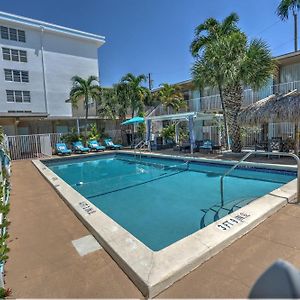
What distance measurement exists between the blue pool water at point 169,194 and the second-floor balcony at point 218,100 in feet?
21.0

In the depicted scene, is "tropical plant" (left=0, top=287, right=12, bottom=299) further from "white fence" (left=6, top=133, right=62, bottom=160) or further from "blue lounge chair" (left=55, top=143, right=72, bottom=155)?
"white fence" (left=6, top=133, right=62, bottom=160)

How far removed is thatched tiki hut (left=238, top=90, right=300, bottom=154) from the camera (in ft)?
35.9

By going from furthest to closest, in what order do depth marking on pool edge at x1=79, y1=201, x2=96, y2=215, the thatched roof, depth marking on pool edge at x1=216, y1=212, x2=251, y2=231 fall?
the thatched roof < depth marking on pool edge at x1=79, y1=201, x2=96, y2=215 < depth marking on pool edge at x1=216, y1=212, x2=251, y2=231

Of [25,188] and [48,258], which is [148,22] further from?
[48,258]

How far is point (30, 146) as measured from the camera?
18.8 m

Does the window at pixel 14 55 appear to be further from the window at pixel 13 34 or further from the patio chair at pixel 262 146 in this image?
the patio chair at pixel 262 146

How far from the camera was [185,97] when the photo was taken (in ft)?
85.9

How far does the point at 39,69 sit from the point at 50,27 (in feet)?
17.0

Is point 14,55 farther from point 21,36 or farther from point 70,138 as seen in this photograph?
point 70,138

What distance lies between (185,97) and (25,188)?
20.9m

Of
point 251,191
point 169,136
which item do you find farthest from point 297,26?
point 251,191

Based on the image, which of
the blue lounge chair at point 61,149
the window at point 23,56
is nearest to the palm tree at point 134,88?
the blue lounge chair at point 61,149

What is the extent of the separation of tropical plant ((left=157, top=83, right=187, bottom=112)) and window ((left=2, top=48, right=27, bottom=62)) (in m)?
15.2

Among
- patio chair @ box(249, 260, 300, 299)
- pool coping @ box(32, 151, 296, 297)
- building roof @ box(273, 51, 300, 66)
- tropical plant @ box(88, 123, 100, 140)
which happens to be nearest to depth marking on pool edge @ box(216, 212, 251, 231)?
pool coping @ box(32, 151, 296, 297)
